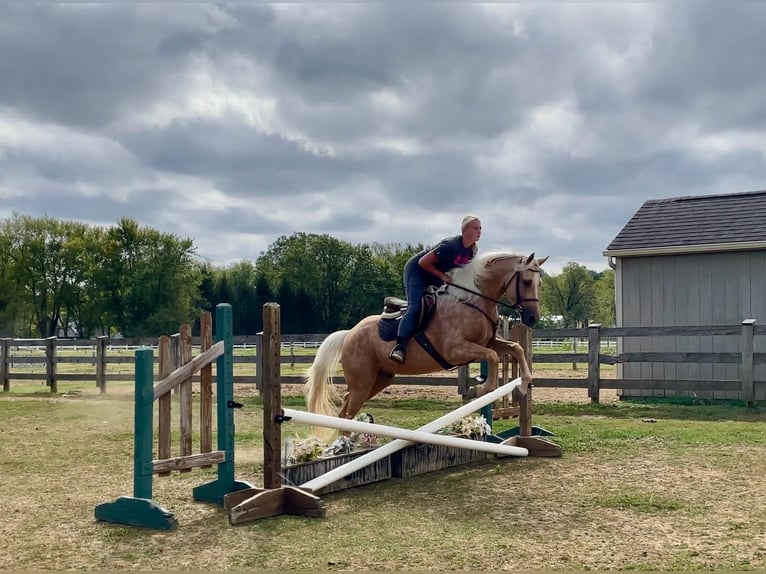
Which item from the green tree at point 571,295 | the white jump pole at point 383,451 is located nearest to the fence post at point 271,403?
the white jump pole at point 383,451

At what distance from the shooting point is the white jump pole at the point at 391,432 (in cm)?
543

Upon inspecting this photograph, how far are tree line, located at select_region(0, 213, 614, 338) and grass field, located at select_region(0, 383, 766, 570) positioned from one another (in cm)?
4350

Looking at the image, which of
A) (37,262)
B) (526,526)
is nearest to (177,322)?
(37,262)

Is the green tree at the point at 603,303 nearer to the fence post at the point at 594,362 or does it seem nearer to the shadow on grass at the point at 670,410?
the shadow on grass at the point at 670,410

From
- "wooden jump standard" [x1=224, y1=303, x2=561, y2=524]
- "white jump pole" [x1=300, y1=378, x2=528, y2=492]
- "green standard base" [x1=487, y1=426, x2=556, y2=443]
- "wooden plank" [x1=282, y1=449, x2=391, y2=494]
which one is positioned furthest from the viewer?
"green standard base" [x1=487, y1=426, x2=556, y2=443]

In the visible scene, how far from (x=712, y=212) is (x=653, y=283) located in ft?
7.02

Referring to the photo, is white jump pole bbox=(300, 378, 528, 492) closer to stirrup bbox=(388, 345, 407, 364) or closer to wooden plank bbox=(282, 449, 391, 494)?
wooden plank bbox=(282, 449, 391, 494)

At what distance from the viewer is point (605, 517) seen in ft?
16.5

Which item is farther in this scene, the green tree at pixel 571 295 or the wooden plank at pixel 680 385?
the green tree at pixel 571 295

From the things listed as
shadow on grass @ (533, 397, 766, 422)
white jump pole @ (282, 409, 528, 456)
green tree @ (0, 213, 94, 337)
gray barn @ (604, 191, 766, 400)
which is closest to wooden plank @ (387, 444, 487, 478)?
white jump pole @ (282, 409, 528, 456)

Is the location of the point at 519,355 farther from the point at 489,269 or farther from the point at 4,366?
the point at 4,366

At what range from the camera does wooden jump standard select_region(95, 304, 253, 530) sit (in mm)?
5039

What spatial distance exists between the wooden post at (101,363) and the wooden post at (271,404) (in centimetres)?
1278

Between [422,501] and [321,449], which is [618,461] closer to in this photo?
Answer: [422,501]
